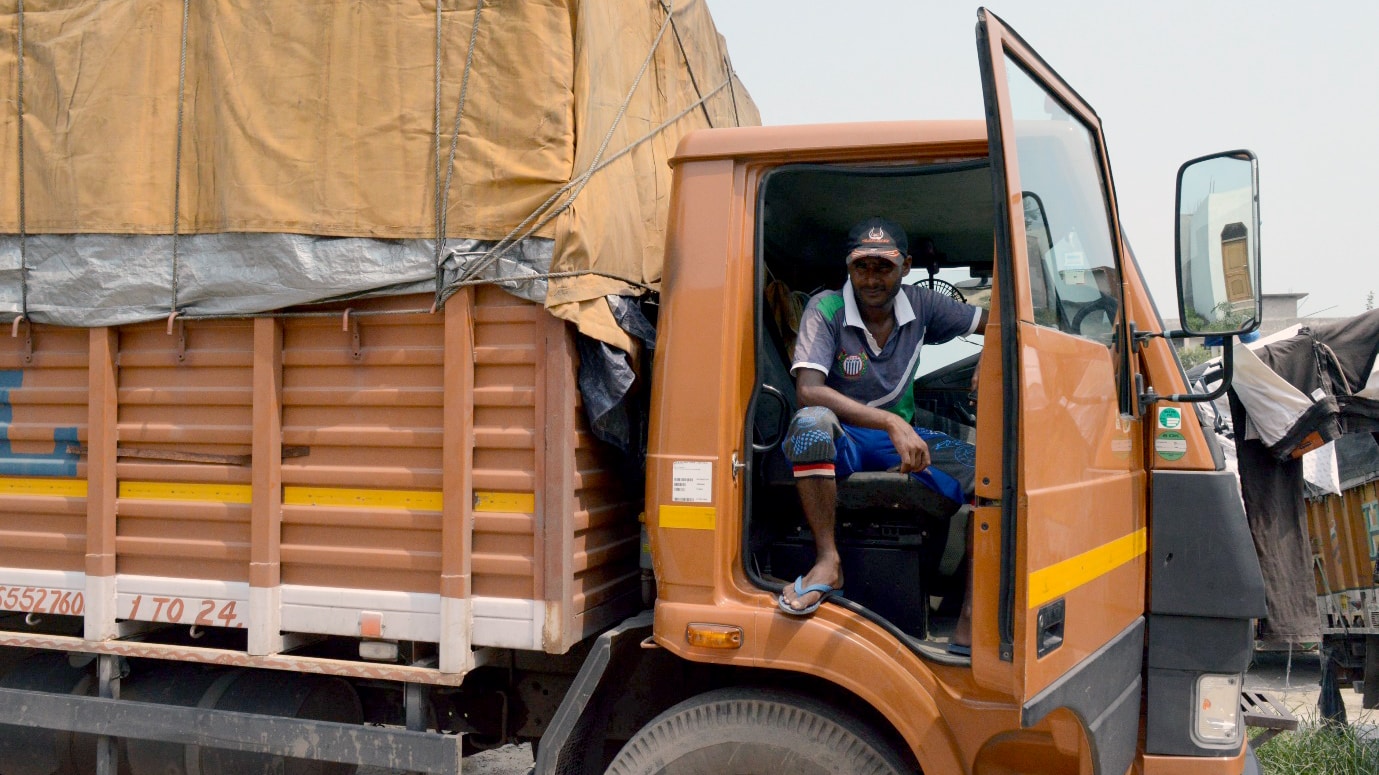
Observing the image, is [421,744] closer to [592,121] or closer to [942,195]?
[592,121]

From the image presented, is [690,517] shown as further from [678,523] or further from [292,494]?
[292,494]

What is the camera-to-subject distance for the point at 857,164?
2.84 meters

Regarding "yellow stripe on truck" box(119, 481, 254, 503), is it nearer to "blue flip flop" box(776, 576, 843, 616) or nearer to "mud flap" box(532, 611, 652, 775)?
"mud flap" box(532, 611, 652, 775)

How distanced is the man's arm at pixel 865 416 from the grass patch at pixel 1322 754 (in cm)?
298

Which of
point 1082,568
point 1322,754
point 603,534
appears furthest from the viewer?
point 1322,754

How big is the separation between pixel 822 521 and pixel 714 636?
0.45m

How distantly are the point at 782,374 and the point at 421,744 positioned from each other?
170 centimetres

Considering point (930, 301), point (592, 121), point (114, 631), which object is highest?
point (592, 121)

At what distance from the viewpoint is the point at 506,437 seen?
302cm

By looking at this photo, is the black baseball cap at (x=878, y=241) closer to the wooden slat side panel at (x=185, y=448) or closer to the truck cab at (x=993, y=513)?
the truck cab at (x=993, y=513)

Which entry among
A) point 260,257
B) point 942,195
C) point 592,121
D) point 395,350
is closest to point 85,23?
point 260,257

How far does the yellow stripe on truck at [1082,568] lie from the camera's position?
2.33 m

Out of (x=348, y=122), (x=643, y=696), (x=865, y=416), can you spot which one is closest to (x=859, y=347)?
(x=865, y=416)

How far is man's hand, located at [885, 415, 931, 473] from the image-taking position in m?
2.76
